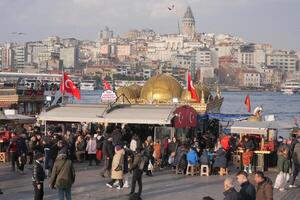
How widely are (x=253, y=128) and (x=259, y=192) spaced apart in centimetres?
1082

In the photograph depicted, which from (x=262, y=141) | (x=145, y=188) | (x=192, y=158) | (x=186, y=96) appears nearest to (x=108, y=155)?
(x=145, y=188)

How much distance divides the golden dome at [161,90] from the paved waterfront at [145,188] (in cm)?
909

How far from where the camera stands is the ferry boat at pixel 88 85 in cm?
17312

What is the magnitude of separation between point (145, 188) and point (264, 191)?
578 centimetres

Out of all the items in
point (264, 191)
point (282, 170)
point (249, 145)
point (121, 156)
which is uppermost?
point (264, 191)

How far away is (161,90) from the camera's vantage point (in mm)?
26391

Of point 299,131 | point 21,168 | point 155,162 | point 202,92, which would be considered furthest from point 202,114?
point 21,168

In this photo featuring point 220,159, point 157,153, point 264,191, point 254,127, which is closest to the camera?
point 264,191

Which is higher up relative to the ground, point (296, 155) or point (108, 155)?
point (296, 155)

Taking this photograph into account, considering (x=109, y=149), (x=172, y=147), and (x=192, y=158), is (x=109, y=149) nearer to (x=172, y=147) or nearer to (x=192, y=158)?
(x=192, y=158)

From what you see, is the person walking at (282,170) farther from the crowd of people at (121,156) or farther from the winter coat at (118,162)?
the winter coat at (118,162)

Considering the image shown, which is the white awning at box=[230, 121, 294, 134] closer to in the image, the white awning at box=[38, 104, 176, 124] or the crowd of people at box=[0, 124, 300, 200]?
the crowd of people at box=[0, 124, 300, 200]

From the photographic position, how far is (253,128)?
65.5 feet

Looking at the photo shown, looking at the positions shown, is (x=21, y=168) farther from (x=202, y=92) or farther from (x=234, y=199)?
(x=202, y=92)
